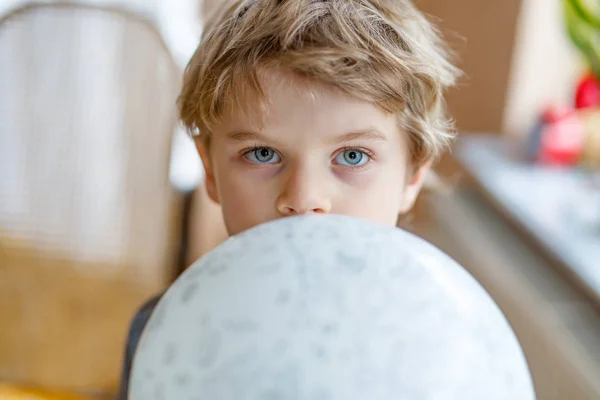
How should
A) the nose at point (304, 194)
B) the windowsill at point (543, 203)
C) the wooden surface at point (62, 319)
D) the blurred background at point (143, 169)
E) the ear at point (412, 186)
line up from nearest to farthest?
the nose at point (304, 194), the ear at point (412, 186), the windowsill at point (543, 203), the blurred background at point (143, 169), the wooden surface at point (62, 319)

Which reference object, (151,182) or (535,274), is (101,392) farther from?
(535,274)

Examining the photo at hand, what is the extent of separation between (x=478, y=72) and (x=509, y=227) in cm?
30

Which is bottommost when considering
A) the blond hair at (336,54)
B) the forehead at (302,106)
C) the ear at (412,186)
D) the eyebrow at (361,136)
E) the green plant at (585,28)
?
the ear at (412,186)

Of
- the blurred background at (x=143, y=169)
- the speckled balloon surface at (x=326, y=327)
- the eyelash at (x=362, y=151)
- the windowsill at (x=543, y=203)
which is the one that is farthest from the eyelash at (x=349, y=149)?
the blurred background at (x=143, y=169)

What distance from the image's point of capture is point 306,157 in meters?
0.55

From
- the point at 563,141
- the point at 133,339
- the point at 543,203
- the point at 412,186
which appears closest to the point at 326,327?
the point at 412,186

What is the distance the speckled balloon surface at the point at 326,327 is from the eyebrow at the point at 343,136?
0.17 meters

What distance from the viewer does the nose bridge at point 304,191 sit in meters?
0.54

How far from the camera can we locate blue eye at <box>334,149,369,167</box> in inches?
22.6

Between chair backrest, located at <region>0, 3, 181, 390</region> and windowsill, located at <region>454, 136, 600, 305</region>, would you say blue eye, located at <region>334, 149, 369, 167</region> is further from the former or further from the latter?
chair backrest, located at <region>0, 3, 181, 390</region>

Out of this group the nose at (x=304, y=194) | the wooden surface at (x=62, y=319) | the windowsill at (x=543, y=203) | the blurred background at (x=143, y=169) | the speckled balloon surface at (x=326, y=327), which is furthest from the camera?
the wooden surface at (x=62, y=319)

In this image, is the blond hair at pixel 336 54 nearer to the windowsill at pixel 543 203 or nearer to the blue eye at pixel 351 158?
the blue eye at pixel 351 158

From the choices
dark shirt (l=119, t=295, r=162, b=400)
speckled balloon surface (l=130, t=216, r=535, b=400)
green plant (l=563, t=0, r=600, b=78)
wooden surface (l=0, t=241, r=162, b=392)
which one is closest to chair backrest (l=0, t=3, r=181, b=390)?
wooden surface (l=0, t=241, r=162, b=392)

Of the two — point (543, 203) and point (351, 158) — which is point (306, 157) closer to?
point (351, 158)
